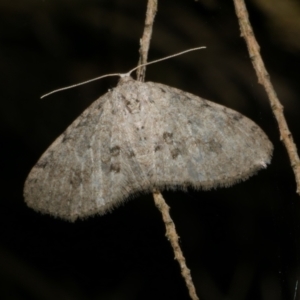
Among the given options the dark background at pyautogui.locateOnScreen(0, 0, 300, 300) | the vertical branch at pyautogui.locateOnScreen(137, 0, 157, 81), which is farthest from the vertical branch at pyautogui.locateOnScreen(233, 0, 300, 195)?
the dark background at pyautogui.locateOnScreen(0, 0, 300, 300)

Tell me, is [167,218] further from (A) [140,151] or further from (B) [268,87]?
(B) [268,87]

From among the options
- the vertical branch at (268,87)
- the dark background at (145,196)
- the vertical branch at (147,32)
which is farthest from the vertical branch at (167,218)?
the dark background at (145,196)

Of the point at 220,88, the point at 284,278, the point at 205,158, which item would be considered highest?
the point at 220,88

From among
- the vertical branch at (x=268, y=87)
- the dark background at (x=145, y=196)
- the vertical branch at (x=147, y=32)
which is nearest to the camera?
the vertical branch at (x=268, y=87)

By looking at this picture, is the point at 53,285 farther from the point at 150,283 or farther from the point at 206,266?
the point at 206,266

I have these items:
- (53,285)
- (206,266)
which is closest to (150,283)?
(206,266)

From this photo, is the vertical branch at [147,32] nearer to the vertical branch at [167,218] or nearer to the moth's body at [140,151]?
the vertical branch at [167,218]
